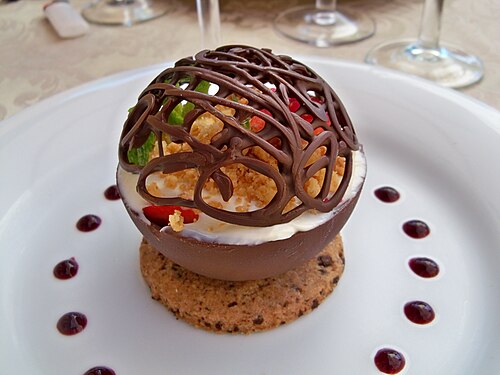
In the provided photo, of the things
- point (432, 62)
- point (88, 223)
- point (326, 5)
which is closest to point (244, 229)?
point (88, 223)

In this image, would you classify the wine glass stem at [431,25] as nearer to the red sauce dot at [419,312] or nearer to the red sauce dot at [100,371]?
the red sauce dot at [419,312]

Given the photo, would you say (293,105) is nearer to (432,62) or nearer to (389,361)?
(389,361)

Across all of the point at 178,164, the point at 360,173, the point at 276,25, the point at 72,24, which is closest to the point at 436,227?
the point at 360,173

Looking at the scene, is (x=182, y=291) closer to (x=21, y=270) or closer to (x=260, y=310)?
(x=260, y=310)

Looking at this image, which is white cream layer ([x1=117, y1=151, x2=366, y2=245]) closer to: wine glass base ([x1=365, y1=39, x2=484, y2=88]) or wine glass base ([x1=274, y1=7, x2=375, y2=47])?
wine glass base ([x1=365, y1=39, x2=484, y2=88])

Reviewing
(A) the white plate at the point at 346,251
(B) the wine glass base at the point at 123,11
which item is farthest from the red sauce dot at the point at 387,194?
(B) the wine glass base at the point at 123,11

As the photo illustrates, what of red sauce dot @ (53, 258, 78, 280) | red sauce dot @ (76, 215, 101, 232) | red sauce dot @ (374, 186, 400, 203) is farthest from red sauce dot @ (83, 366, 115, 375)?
red sauce dot @ (374, 186, 400, 203)

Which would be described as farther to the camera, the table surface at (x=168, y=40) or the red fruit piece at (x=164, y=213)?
the table surface at (x=168, y=40)
